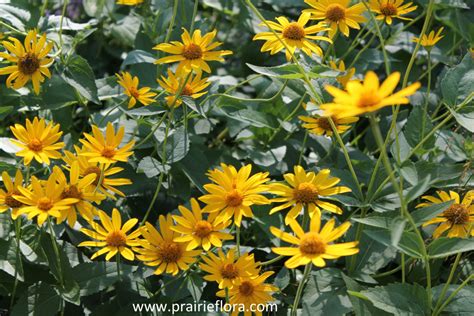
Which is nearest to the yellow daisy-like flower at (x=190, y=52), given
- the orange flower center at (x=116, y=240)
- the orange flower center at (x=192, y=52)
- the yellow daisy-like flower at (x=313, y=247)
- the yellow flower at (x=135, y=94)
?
the orange flower center at (x=192, y=52)

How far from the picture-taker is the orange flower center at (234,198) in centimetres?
118

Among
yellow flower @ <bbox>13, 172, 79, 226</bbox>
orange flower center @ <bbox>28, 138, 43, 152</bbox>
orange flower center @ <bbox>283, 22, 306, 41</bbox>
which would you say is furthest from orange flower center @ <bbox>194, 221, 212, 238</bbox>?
orange flower center @ <bbox>283, 22, 306, 41</bbox>

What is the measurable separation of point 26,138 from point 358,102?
641 mm

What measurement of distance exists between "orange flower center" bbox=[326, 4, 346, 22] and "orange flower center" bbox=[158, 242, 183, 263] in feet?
1.96

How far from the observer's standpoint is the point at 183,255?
4.01 feet

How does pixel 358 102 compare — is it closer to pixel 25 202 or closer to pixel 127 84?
pixel 25 202

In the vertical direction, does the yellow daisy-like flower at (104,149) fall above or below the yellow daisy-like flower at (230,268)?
above

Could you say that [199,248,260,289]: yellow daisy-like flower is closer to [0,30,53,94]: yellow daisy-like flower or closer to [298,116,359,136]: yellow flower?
[298,116,359,136]: yellow flower

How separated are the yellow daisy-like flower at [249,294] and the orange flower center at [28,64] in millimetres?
594

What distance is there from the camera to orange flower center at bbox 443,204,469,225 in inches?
50.4

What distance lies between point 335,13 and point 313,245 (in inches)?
24.5

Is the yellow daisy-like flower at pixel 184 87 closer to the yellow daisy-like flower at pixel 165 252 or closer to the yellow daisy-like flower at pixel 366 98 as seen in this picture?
the yellow daisy-like flower at pixel 165 252

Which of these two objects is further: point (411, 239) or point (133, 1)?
point (133, 1)

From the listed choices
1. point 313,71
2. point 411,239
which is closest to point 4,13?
point 313,71
